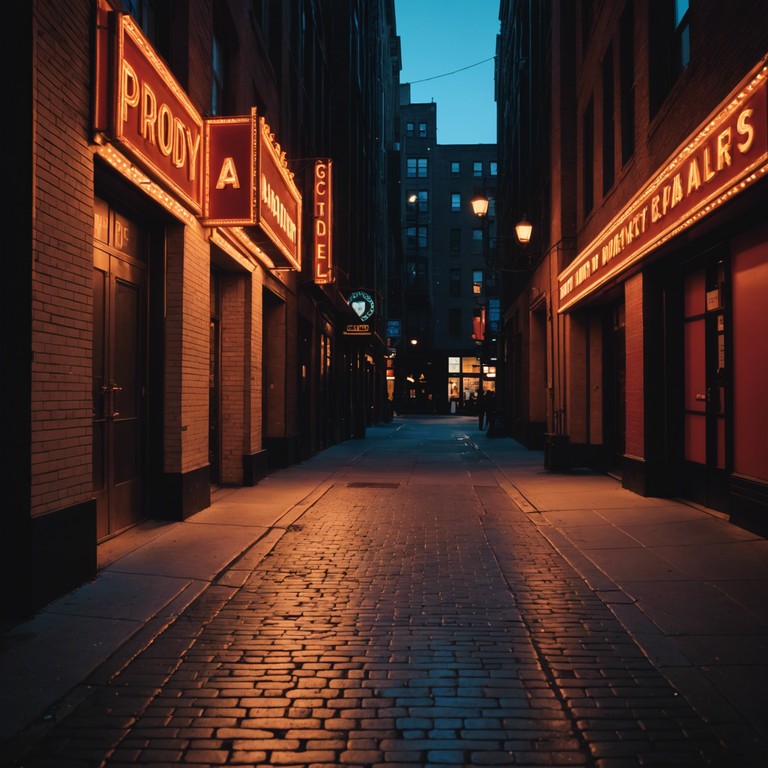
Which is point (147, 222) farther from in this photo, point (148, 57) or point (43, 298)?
point (43, 298)

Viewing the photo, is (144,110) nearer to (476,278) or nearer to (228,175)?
(228,175)

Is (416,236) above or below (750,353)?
above

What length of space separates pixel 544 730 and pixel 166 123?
712 cm

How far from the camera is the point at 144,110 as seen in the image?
7.36 meters

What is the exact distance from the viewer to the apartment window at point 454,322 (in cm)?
6900

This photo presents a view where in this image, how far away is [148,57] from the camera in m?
7.50

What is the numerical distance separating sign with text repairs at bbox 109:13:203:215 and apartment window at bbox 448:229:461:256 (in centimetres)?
6233

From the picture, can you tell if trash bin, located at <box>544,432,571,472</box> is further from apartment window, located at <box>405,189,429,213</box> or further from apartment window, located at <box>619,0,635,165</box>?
apartment window, located at <box>405,189,429,213</box>

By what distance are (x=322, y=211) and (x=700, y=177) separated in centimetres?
1117

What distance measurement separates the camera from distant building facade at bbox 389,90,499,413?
67062 millimetres

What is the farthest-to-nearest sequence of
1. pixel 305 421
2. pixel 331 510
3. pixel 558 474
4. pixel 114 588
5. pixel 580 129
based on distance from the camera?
1. pixel 305 421
2. pixel 580 129
3. pixel 558 474
4. pixel 331 510
5. pixel 114 588

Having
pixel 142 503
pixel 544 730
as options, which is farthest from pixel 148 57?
pixel 544 730

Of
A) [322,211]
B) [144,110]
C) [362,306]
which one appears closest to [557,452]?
[322,211]

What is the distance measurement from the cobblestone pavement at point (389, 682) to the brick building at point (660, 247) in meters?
3.92
